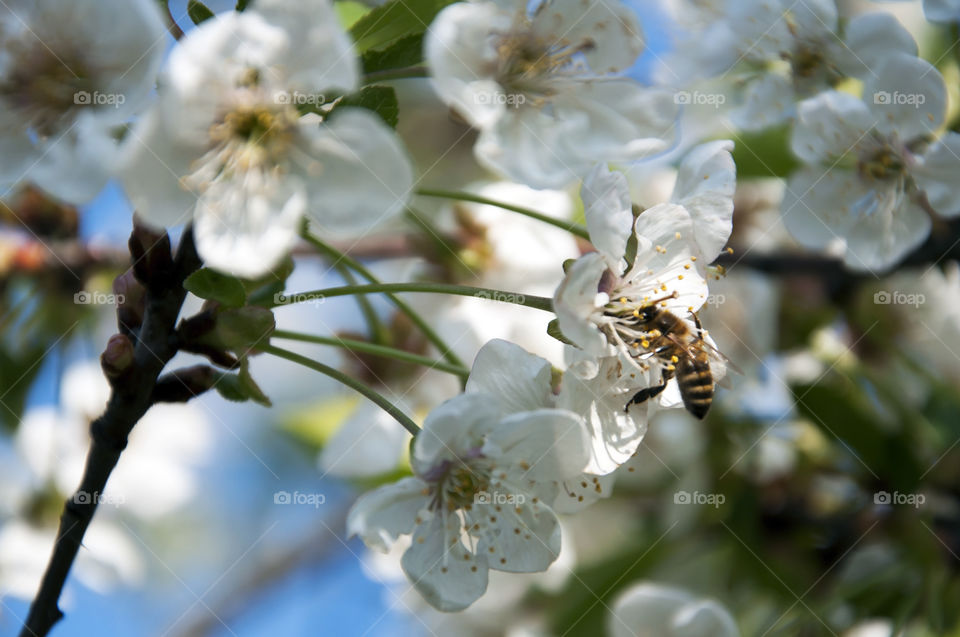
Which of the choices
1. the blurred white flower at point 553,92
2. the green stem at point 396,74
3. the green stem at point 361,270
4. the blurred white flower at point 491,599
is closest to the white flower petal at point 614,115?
the blurred white flower at point 553,92

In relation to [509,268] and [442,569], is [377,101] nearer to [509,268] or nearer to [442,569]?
[442,569]

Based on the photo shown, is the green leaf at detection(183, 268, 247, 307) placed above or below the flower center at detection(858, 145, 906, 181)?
above

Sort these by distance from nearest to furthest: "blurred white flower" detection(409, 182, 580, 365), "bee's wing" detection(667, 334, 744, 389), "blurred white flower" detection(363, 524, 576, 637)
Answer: "bee's wing" detection(667, 334, 744, 389) → "blurred white flower" detection(409, 182, 580, 365) → "blurred white flower" detection(363, 524, 576, 637)

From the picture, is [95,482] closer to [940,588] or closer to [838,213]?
[838,213]

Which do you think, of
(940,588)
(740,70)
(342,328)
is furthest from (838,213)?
(342,328)

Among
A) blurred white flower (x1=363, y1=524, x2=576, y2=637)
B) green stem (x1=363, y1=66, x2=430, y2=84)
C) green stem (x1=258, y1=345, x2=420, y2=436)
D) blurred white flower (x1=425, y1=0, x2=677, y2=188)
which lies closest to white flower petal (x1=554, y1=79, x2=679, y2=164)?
blurred white flower (x1=425, y1=0, x2=677, y2=188)

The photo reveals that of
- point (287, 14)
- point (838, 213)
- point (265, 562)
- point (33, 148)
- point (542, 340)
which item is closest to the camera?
point (287, 14)

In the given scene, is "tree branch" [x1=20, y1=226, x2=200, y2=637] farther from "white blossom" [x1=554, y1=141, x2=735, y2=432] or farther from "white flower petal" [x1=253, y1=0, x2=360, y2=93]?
"white blossom" [x1=554, y1=141, x2=735, y2=432]

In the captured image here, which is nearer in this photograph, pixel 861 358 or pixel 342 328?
pixel 342 328
